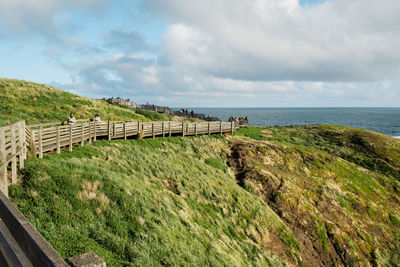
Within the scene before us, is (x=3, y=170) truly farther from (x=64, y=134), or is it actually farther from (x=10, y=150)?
(x=64, y=134)

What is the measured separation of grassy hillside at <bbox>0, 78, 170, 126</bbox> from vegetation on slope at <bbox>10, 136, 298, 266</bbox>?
1249 cm

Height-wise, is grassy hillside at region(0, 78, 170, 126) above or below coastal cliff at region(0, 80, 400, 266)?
above

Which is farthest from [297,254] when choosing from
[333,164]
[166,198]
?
[333,164]

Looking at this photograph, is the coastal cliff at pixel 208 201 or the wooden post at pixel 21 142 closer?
the coastal cliff at pixel 208 201

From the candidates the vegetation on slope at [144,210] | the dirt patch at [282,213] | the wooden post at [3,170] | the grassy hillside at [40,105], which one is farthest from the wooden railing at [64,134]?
the dirt patch at [282,213]

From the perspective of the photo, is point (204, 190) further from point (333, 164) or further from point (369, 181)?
point (369, 181)

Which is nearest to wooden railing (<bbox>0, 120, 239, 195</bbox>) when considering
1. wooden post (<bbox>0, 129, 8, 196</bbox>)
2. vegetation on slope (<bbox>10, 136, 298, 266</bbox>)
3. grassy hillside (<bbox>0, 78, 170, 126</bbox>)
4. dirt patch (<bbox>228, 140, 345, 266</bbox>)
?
wooden post (<bbox>0, 129, 8, 196</bbox>)

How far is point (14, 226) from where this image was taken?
3.13m

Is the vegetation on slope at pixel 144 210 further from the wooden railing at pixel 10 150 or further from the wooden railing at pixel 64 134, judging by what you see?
the wooden railing at pixel 64 134

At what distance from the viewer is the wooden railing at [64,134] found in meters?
9.85

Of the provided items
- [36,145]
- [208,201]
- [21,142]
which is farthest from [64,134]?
[208,201]

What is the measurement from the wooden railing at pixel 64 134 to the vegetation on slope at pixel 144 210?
760mm

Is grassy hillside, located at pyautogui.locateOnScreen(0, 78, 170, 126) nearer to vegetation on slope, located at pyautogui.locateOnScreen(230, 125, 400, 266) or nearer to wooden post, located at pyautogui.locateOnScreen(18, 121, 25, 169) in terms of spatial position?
wooden post, located at pyautogui.locateOnScreen(18, 121, 25, 169)

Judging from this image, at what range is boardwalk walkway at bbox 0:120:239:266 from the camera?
278 cm
